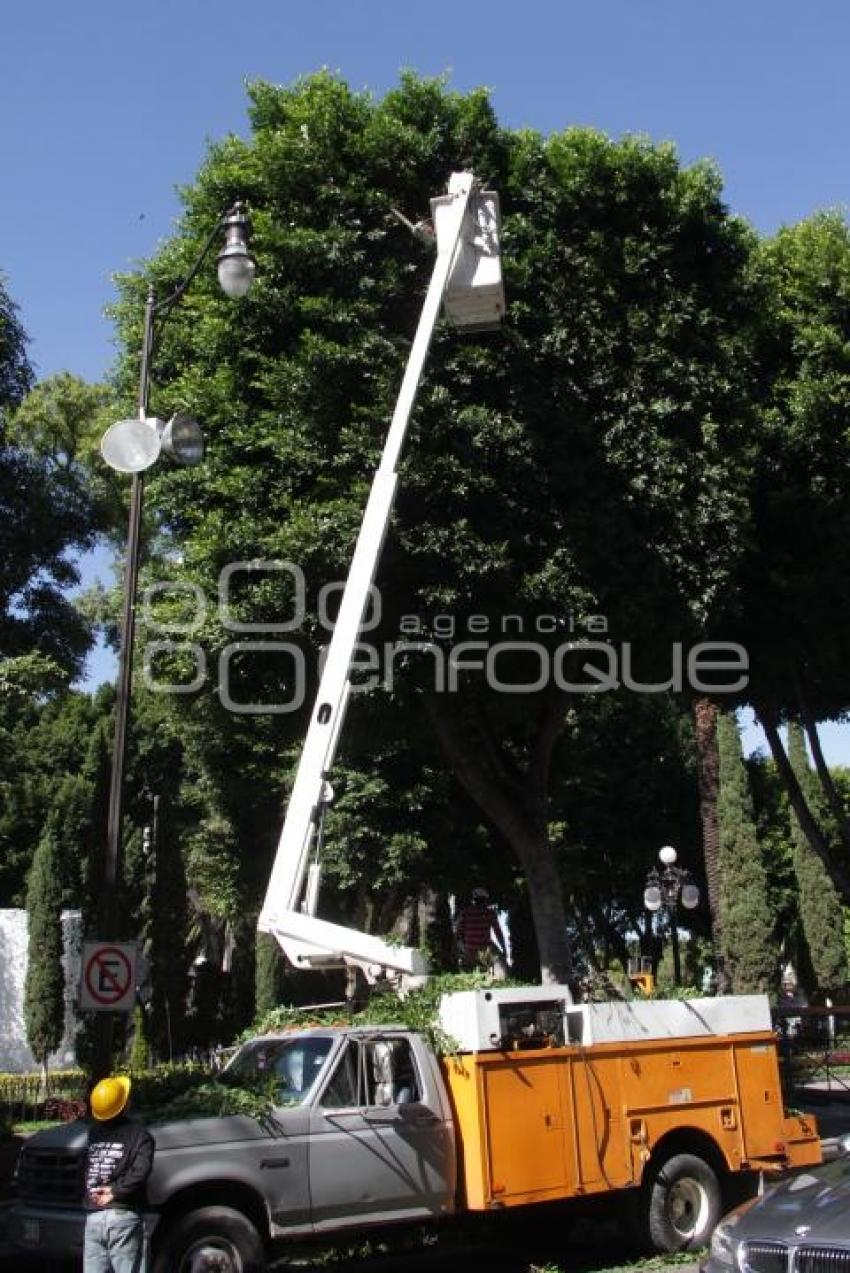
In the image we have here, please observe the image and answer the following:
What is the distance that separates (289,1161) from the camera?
26.5 ft

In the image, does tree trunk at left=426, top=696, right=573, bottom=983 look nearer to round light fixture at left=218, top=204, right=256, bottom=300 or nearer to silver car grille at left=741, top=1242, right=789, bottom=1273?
round light fixture at left=218, top=204, right=256, bottom=300

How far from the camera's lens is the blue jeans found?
21.3ft

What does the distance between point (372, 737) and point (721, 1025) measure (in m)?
8.22

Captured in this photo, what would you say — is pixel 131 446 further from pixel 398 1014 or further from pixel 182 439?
pixel 398 1014

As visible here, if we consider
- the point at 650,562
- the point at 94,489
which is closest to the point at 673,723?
the point at 94,489

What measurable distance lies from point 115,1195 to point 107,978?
150 inches

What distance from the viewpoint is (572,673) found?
54.2ft

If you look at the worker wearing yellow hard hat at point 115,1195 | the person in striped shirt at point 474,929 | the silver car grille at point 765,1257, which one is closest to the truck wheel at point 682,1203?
the silver car grille at point 765,1257

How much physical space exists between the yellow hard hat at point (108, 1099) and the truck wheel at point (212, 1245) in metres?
1.26

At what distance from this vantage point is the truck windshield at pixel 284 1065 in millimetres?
8609

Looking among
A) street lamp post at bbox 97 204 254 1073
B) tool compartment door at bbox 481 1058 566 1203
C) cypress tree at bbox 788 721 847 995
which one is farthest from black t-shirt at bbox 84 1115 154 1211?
cypress tree at bbox 788 721 847 995

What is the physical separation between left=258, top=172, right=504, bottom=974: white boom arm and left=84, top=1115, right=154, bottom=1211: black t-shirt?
2129 millimetres

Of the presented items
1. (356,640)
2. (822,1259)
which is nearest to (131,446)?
(356,640)

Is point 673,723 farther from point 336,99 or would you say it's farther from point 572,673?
point 336,99
